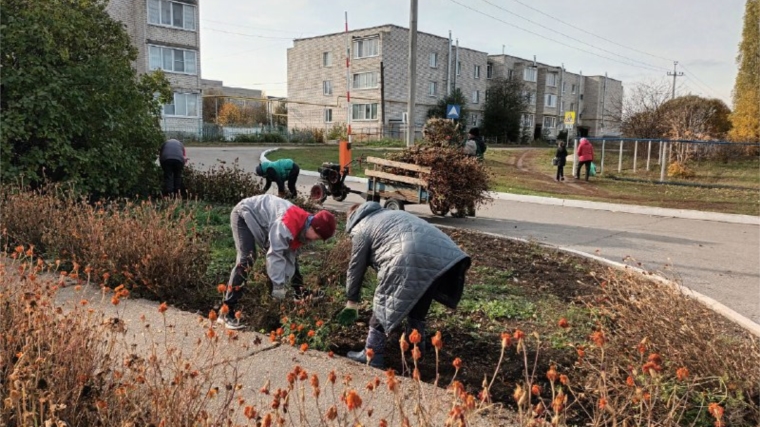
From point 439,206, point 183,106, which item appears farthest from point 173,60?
point 439,206

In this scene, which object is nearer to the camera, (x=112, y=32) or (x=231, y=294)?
Result: (x=231, y=294)

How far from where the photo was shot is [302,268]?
19.3 feet

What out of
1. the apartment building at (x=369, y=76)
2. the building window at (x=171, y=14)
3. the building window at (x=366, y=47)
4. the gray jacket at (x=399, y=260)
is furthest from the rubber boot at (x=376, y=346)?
the building window at (x=366, y=47)

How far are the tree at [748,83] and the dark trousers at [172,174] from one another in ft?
89.4

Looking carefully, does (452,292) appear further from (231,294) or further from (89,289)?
(89,289)

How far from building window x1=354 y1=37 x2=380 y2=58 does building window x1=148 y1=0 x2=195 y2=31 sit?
14258mm

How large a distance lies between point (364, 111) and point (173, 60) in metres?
16.2

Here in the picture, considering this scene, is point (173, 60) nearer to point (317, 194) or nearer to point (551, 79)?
point (317, 194)

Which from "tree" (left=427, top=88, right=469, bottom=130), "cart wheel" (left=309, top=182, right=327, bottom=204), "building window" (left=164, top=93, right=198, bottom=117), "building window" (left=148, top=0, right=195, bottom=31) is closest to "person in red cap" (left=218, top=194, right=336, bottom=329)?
"cart wheel" (left=309, top=182, right=327, bottom=204)

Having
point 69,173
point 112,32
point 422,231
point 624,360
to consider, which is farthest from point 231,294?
point 112,32

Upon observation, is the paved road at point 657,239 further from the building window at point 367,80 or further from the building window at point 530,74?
the building window at point 530,74

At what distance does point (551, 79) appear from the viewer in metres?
73.2

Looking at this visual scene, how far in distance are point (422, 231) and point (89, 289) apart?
3116 mm

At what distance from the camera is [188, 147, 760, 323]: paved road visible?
6574mm
